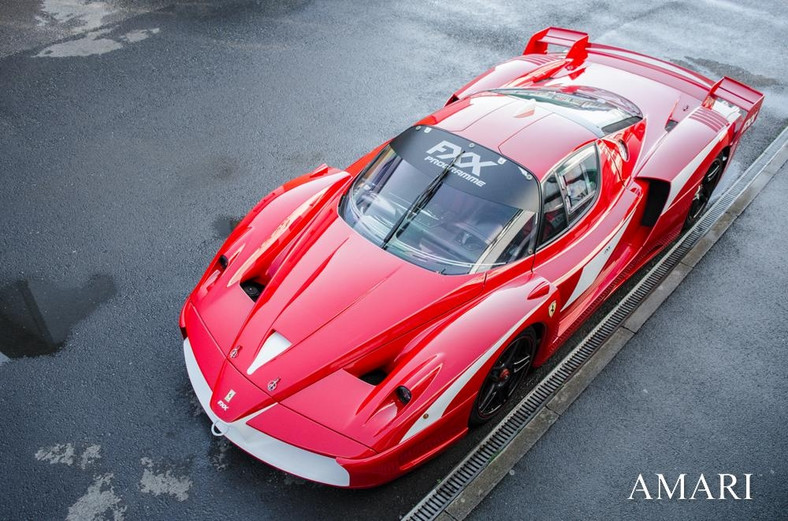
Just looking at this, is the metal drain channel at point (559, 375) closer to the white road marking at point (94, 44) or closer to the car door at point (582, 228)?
the car door at point (582, 228)

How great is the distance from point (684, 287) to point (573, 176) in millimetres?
1524

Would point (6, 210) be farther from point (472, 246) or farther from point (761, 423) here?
point (761, 423)

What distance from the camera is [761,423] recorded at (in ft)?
13.6

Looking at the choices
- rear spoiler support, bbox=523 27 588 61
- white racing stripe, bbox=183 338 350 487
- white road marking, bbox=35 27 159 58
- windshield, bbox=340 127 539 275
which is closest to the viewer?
white racing stripe, bbox=183 338 350 487

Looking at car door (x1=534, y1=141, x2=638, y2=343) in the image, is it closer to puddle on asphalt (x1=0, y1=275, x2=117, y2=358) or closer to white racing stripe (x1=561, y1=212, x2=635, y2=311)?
white racing stripe (x1=561, y1=212, x2=635, y2=311)

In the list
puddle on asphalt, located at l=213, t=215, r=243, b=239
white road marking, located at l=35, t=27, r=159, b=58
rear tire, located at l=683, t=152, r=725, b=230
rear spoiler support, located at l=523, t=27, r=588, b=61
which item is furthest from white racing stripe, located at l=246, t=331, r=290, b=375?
white road marking, located at l=35, t=27, r=159, b=58

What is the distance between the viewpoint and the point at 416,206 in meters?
4.02

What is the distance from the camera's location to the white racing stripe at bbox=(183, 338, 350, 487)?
3271mm

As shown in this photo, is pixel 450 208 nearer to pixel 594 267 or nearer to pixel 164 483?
pixel 594 267

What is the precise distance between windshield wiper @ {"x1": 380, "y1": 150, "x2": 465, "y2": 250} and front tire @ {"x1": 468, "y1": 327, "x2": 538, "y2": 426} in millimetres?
919

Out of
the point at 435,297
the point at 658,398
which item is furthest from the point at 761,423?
the point at 435,297

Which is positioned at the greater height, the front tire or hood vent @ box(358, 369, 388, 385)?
hood vent @ box(358, 369, 388, 385)

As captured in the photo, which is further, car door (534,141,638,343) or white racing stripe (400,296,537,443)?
car door (534,141,638,343)

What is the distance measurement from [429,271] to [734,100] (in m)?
3.47
